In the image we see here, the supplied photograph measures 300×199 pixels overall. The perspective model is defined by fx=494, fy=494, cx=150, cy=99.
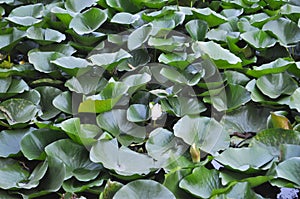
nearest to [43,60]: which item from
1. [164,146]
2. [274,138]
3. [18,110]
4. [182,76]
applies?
[18,110]

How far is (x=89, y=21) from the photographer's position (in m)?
1.72

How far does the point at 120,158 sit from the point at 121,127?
146mm

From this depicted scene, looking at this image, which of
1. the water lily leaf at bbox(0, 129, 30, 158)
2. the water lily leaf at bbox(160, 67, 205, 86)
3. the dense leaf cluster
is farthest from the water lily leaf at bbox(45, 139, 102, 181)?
the water lily leaf at bbox(160, 67, 205, 86)

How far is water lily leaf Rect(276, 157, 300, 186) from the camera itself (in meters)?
1.10

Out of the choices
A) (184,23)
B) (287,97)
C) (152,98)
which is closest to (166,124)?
(152,98)

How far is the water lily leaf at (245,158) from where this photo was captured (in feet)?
3.79

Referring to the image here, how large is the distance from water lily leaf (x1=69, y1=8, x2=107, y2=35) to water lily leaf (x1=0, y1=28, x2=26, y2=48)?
0.58 feet

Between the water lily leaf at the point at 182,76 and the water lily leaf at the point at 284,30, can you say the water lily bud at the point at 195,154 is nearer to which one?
the water lily leaf at the point at 182,76

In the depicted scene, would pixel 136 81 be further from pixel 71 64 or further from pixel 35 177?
pixel 35 177

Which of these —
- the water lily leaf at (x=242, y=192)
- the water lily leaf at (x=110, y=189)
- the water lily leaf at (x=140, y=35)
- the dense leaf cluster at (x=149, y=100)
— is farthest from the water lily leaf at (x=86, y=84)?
the water lily leaf at (x=242, y=192)

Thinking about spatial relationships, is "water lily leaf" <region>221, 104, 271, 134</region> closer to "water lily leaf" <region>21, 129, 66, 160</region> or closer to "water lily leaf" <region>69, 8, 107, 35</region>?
"water lily leaf" <region>21, 129, 66, 160</region>

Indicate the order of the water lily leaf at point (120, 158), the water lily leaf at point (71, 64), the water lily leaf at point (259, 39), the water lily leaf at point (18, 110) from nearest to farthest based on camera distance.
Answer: the water lily leaf at point (120, 158) → the water lily leaf at point (18, 110) → the water lily leaf at point (71, 64) → the water lily leaf at point (259, 39)

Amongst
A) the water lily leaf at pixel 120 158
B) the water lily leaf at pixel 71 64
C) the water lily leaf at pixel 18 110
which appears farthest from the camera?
the water lily leaf at pixel 71 64

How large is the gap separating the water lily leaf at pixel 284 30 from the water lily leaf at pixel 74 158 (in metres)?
0.81
